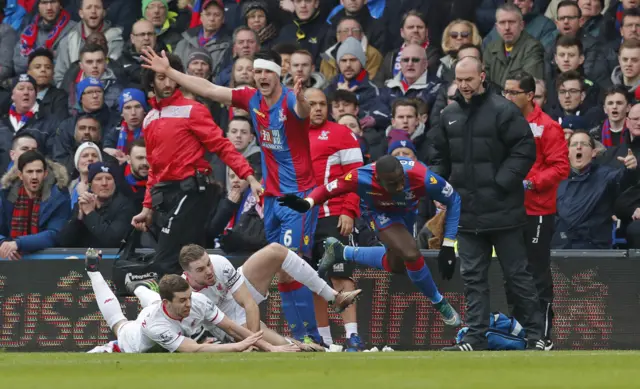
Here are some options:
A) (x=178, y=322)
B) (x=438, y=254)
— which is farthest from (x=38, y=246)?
(x=438, y=254)

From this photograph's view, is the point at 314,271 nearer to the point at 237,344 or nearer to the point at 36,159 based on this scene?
the point at 237,344

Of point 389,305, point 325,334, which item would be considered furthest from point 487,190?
point 325,334

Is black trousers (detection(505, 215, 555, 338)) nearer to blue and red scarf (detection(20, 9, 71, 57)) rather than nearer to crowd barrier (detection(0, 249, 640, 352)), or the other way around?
crowd barrier (detection(0, 249, 640, 352))

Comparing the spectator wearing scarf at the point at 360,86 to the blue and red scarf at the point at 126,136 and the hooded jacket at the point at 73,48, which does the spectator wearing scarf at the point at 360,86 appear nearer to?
the blue and red scarf at the point at 126,136

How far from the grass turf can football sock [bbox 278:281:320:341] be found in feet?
6.28

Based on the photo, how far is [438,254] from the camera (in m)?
14.4

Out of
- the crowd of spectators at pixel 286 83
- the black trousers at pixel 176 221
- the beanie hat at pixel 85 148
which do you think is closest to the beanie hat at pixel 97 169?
the crowd of spectators at pixel 286 83

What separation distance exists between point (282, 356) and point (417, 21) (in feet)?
24.2

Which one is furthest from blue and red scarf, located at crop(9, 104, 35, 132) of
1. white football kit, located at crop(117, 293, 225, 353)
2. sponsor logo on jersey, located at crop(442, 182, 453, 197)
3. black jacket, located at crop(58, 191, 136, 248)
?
sponsor logo on jersey, located at crop(442, 182, 453, 197)

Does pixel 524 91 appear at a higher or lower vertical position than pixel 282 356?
higher

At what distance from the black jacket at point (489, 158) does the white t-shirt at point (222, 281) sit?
6.90 ft

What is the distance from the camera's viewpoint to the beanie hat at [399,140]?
1623 cm

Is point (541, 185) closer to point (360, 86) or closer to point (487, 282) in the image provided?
point (487, 282)

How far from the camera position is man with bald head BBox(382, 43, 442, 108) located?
17.5 metres
